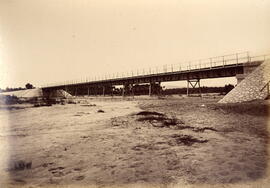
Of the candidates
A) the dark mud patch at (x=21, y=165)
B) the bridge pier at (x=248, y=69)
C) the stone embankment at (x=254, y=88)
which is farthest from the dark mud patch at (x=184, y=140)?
the bridge pier at (x=248, y=69)

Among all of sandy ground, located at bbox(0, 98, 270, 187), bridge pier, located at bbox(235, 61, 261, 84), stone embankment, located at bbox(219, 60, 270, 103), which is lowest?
sandy ground, located at bbox(0, 98, 270, 187)

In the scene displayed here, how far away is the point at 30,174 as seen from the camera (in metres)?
6.05

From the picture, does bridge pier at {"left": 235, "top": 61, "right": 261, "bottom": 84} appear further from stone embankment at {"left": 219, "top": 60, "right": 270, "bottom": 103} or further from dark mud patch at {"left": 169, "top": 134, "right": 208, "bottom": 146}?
dark mud patch at {"left": 169, "top": 134, "right": 208, "bottom": 146}

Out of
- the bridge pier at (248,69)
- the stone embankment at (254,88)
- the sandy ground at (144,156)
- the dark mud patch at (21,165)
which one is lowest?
the dark mud patch at (21,165)

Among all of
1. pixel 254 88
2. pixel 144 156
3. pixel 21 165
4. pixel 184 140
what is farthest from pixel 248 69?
pixel 21 165

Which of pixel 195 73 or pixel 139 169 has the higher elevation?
pixel 195 73

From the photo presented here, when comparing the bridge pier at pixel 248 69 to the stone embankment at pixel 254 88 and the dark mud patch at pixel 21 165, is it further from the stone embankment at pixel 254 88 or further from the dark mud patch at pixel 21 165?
the dark mud patch at pixel 21 165

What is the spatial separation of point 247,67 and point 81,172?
20.1 metres

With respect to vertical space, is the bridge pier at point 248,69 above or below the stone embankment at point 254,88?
above

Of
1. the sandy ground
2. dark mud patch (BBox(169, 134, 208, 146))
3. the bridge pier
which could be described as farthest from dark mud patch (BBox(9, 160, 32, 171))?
the bridge pier

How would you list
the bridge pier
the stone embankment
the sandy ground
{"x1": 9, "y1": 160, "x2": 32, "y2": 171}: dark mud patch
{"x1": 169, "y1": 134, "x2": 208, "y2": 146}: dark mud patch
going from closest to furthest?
1. the sandy ground
2. {"x1": 9, "y1": 160, "x2": 32, "y2": 171}: dark mud patch
3. {"x1": 169, "y1": 134, "x2": 208, "y2": 146}: dark mud patch
4. the stone embankment
5. the bridge pier

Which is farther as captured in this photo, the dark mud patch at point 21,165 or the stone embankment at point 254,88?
the stone embankment at point 254,88

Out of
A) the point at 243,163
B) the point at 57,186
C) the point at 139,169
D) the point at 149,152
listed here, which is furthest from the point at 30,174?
the point at 243,163

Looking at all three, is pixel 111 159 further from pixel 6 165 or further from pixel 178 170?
pixel 6 165
